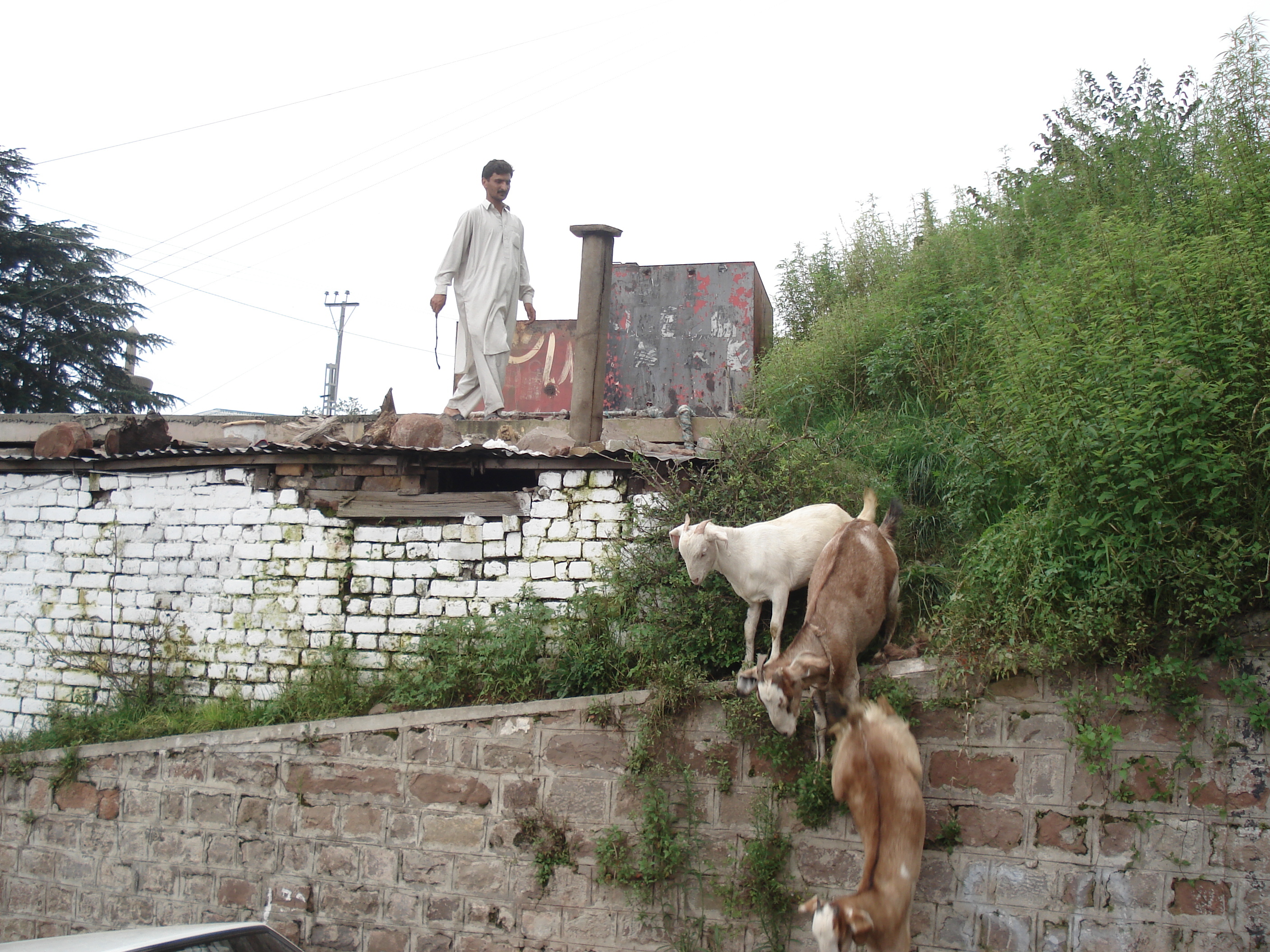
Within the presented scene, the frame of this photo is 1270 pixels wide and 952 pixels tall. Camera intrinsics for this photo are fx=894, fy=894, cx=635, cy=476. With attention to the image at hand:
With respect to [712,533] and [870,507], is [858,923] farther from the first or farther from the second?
[870,507]

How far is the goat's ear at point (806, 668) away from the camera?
4824 mm

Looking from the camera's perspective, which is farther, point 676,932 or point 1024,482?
point 1024,482

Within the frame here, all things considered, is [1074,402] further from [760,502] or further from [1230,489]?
[760,502]

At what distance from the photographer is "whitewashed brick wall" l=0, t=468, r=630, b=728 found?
→ 6.85 m

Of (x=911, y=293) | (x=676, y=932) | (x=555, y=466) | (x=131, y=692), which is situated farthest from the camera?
(x=911, y=293)

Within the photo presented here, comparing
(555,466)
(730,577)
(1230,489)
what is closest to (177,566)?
(555,466)

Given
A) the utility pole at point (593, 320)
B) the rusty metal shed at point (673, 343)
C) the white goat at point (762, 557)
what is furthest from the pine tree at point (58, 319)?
the white goat at point (762, 557)

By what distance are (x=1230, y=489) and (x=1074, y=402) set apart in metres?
0.90

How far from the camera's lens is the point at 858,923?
4129 millimetres

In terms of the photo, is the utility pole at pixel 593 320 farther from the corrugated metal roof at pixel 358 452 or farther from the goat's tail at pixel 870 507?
the goat's tail at pixel 870 507

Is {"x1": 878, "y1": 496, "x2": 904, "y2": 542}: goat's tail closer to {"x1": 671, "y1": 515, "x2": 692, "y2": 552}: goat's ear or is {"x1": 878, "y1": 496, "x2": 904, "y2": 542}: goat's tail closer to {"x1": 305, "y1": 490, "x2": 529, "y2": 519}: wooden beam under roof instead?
{"x1": 671, "y1": 515, "x2": 692, "y2": 552}: goat's ear

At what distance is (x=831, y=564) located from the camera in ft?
17.0

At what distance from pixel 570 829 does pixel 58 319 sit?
20.5 meters

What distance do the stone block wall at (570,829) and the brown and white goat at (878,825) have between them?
83cm
